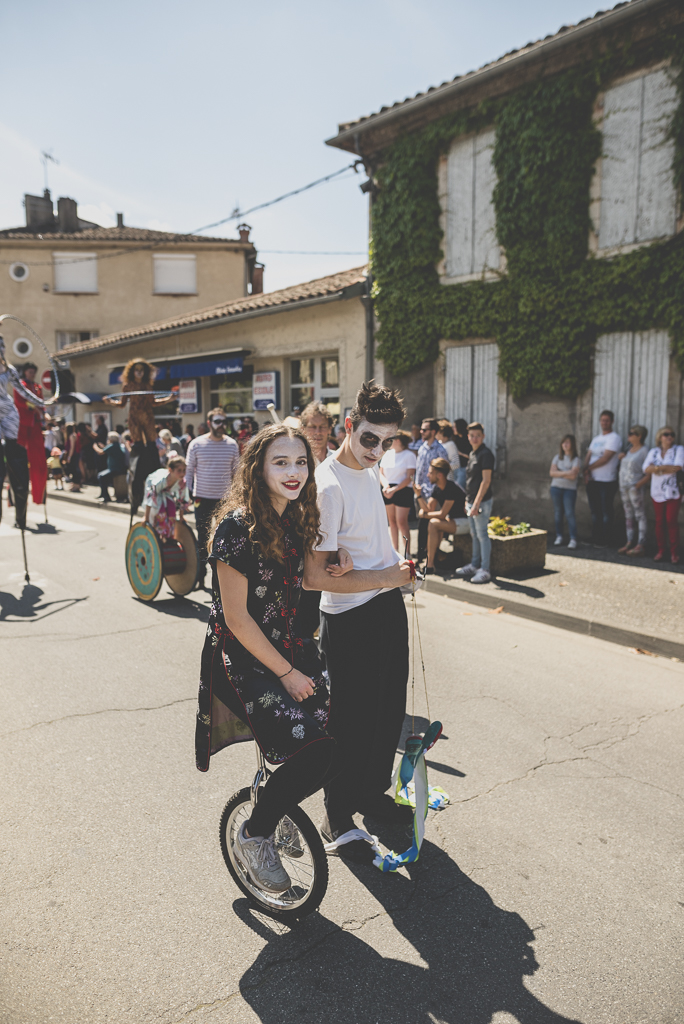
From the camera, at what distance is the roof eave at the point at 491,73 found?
32.4ft

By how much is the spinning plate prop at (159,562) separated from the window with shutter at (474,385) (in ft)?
22.5

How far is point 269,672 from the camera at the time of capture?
2.46m

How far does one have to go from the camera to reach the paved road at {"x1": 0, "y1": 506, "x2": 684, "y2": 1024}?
225 cm

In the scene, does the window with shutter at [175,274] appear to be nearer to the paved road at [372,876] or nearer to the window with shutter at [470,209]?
the window with shutter at [470,209]

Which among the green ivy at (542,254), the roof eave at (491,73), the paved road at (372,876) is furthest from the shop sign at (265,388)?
the paved road at (372,876)

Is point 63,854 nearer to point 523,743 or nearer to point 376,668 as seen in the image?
point 376,668

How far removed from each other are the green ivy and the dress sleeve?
9.28 m

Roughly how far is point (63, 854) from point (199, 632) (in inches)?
126

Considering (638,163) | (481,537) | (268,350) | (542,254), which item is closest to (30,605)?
(481,537)

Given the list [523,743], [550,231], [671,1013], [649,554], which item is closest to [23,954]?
[671,1013]

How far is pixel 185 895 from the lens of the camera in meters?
2.74

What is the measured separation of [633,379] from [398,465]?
433 centimetres

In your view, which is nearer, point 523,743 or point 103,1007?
point 103,1007

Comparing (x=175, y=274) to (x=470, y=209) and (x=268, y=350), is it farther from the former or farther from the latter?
(x=470, y=209)
